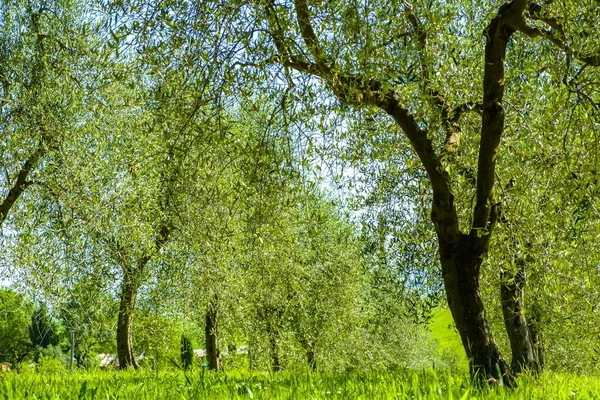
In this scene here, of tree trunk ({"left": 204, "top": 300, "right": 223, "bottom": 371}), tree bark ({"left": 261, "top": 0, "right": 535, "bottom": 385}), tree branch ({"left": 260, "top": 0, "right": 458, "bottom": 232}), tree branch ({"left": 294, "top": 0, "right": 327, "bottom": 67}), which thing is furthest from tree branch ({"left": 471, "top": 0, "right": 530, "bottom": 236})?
tree trunk ({"left": 204, "top": 300, "right": 223, "bottom": 371})

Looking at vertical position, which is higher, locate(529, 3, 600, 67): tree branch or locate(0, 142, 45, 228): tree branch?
locate(0, 142, 45, 228): tree branch

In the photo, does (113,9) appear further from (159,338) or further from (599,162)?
(159,338)

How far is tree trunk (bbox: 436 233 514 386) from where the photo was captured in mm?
7422

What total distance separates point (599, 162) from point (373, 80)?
2.99m

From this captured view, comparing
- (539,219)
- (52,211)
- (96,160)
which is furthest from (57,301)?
(539,219)

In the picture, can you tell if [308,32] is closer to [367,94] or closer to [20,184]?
[367,94]

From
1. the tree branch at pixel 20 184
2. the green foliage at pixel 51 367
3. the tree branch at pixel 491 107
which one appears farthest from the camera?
the green foliage at pixel 51 367

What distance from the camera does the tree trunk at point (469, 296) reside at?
742 centimetres

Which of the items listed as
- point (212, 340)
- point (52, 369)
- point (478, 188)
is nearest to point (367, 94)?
point (478, 188)

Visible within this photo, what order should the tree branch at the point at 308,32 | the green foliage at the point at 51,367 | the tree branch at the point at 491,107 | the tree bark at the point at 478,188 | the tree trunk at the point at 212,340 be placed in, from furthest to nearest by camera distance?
1. the tree trunk at the point at 212,340
2. the green foliage at the point at 51,367
3. the tree branch at the point at 491,107
4. the tree bark at the point at 478,188
5. the tree branch at the point at 308,32

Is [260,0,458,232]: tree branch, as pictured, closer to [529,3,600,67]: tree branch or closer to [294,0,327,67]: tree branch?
[294,0,327,67]: tree branch

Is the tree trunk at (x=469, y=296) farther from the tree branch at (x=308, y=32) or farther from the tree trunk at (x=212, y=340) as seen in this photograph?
the tree trunk at (x=212, y=340)

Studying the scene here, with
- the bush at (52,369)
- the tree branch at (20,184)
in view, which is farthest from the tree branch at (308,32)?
the bush at (52,369)

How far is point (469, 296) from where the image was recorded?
25.0 ft
